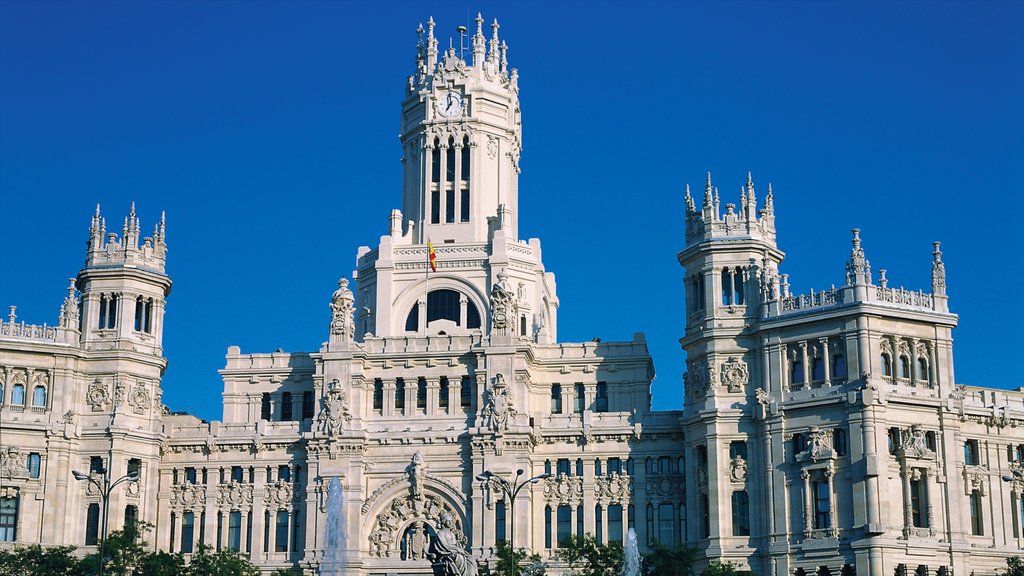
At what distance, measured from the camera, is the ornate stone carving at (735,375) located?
106062 millimetres

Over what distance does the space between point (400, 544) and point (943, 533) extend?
119 ft

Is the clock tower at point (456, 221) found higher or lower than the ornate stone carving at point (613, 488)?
higher

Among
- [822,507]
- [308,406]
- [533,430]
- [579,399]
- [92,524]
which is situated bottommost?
[92,524]

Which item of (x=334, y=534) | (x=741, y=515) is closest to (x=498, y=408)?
(x=334, y=534)

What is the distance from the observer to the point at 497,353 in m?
112

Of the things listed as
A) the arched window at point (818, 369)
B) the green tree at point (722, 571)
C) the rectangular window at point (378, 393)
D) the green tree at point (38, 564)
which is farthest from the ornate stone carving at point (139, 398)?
the arched window at point (818, 369)

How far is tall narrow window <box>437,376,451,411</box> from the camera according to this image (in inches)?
4454

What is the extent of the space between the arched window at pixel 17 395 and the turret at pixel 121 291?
17.8ft

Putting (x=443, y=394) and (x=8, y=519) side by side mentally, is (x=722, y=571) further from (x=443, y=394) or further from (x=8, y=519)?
(x=8, y=519)

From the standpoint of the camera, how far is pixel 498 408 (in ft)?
360

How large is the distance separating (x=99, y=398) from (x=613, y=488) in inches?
1440

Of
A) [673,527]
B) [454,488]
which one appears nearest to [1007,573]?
[673,527]

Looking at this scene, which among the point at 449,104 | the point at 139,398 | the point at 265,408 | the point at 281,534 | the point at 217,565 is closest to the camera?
the point at 217,565

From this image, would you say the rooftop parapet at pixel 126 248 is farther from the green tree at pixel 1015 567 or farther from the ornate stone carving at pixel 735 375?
the green tree at pixel 1015 567
